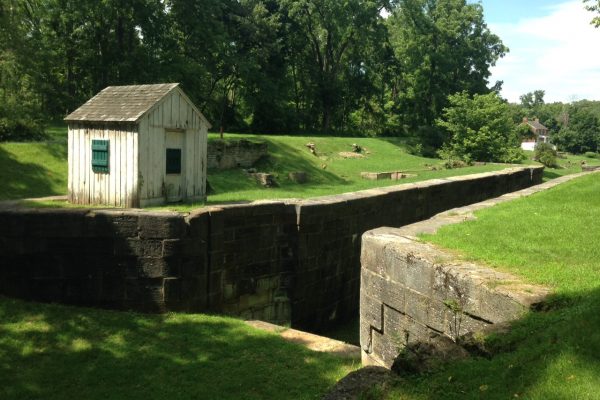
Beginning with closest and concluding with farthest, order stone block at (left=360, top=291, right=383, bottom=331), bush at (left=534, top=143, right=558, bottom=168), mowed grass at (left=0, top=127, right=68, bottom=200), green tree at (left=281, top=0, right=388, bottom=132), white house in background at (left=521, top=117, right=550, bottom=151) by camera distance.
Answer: stone block at (left=360, top=291, right=383, bottom=331) < mowed grass at (left=0, top=127, right=68, bottom=200) < green tree at (left=281, top=0, right=388, bottom=132) < bush at (left=534, top=143, right=558, bottom=168) < white house in background at (left=521, top=117, right=550, bottom=151)

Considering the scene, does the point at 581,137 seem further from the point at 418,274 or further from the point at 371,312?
the point at 418,274

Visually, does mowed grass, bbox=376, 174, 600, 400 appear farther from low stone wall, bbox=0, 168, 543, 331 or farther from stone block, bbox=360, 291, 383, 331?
low stone wall, bbox=0, 168, 543, 331

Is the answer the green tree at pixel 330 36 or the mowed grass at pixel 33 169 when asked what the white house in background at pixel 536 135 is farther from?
the mowed grass at pixel 33 169

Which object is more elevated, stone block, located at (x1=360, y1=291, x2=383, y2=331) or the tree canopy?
→ the tree canopy

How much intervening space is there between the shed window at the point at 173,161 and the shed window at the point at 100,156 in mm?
1022

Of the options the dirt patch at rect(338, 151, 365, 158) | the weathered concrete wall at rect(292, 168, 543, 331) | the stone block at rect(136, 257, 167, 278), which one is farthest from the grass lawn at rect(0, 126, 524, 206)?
the weathered concrete wall at rect(292, 168, 543, 331)

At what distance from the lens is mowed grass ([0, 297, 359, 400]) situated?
5.44m

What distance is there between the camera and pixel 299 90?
4803 centimetres

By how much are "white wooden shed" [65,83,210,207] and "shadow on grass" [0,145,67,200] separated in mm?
5063

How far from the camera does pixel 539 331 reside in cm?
346

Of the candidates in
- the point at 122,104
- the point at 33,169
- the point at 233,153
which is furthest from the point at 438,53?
the point at 122,104

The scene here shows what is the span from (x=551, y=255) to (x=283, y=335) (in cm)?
361

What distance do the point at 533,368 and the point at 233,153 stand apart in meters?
18.6

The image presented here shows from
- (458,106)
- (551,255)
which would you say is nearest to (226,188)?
(551,255)
